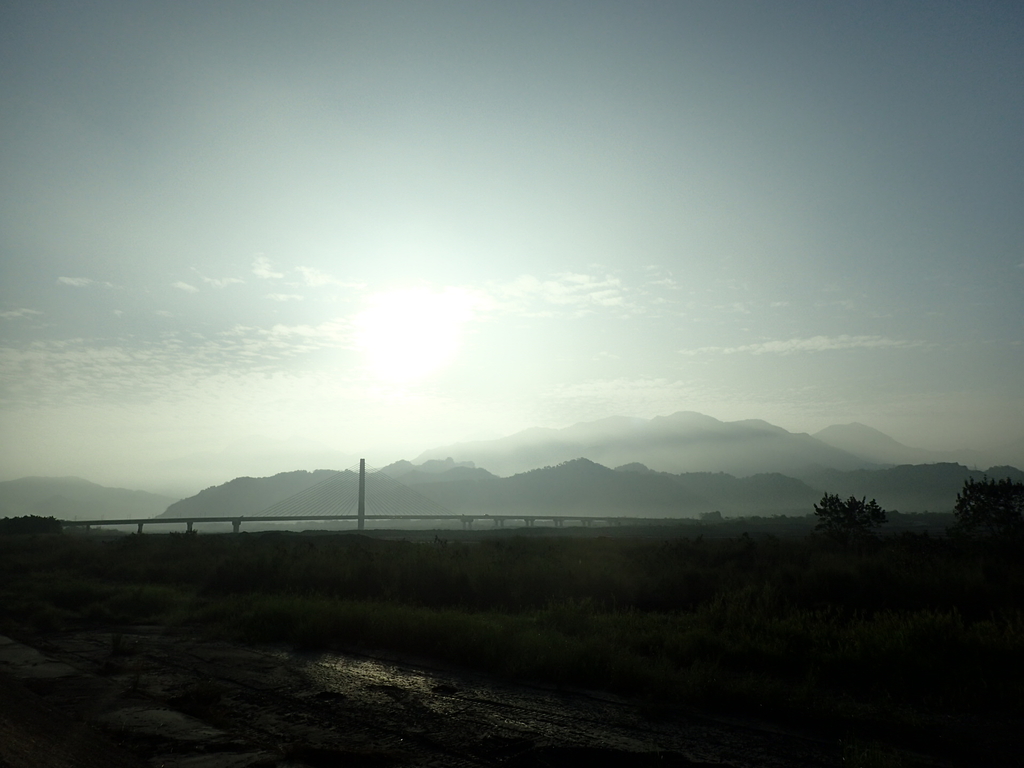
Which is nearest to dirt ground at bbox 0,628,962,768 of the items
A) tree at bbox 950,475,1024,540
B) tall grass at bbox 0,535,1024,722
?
tall grass at bbox 0,535,1024,722

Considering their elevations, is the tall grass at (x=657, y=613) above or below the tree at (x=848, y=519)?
below

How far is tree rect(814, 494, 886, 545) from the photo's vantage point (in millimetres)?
29625

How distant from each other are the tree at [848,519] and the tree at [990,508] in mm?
3491

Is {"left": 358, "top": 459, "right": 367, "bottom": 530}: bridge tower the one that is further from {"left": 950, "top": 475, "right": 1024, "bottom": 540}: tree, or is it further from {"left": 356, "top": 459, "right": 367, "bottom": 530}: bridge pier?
{"left": 950, "top": 475, "right": 1024, "bottom": 540}: tree

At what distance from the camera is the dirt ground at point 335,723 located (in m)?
7.24

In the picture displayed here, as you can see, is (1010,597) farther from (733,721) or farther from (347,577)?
(347,577)

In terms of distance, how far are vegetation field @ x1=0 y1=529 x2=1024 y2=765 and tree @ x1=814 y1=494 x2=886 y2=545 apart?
156 centimetres

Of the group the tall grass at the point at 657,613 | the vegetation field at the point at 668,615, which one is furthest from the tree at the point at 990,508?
the vegetation field at the point at 668,615

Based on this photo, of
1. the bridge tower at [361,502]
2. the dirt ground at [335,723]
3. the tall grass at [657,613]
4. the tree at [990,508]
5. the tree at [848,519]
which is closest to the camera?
the dirt ground at [335,723]

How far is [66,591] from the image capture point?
73.0 ft

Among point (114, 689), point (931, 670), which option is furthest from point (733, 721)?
point (114, 689)

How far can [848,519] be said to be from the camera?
30.5 metres

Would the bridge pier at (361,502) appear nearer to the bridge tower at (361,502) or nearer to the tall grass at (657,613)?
the bridge tower at (361,502)

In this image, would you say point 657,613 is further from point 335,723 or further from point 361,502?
point 361,502
